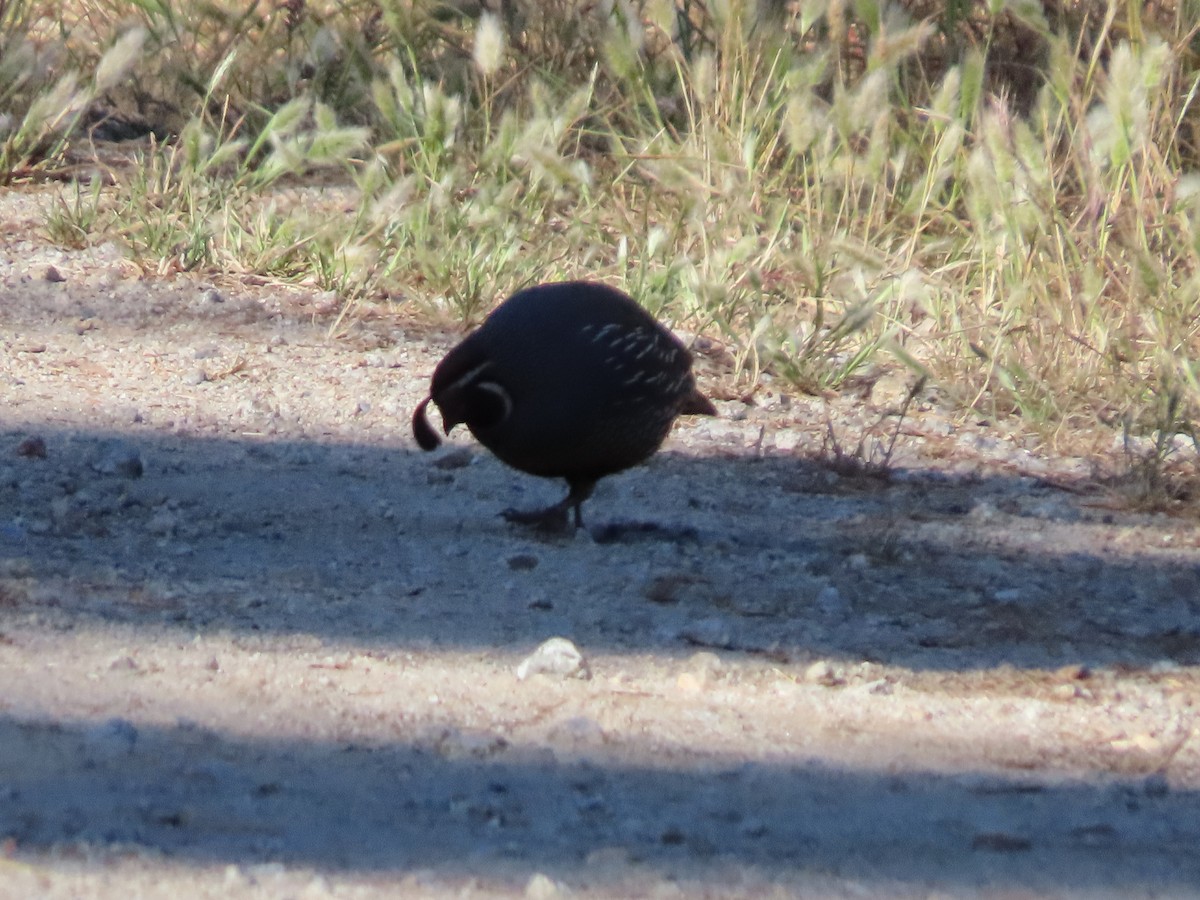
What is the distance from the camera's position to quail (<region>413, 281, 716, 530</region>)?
15.4 ft

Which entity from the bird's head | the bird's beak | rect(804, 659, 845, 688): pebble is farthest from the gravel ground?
the bird's head

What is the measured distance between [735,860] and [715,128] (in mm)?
5216

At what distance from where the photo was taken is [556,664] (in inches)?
143

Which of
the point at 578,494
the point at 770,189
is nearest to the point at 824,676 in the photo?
the point at 578,494

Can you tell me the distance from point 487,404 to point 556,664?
1.23 meters

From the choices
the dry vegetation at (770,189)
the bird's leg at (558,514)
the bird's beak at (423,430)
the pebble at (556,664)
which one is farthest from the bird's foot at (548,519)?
the dry vegetation at (770,189)

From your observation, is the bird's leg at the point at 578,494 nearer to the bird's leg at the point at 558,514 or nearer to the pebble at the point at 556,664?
the bird's leg at the point at 558,514

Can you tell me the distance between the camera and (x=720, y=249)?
7137 millimetres

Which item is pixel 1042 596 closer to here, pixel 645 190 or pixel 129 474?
pixel 129 474

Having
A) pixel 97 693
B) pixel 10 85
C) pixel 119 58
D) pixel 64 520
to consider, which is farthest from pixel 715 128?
pixel 97 693

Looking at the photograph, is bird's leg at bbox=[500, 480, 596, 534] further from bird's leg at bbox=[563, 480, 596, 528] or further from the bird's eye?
the bird's eye

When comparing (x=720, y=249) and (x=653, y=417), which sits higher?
(x=653, y=417)

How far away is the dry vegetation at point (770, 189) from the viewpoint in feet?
21.1

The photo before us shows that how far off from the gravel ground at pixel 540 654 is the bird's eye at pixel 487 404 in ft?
1.12
